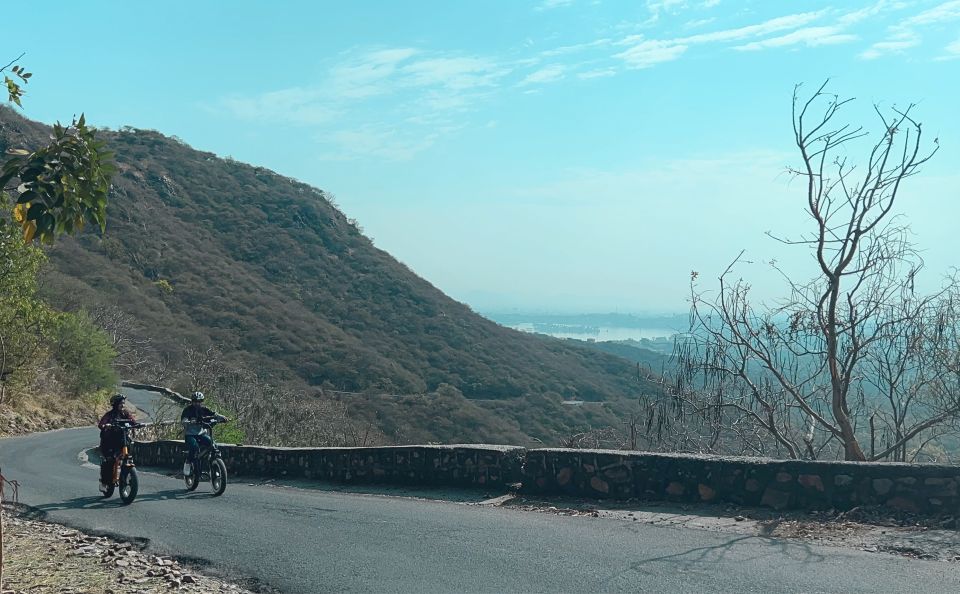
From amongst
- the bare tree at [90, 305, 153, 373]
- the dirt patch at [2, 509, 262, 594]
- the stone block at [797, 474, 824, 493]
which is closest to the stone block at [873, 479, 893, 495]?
the stone block at [797, 474, 824, 493]

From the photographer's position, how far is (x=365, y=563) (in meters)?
7.68

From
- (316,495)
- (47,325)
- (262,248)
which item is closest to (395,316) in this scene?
(262,248)

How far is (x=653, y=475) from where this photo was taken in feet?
32.3

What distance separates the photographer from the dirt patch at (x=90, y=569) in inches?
278

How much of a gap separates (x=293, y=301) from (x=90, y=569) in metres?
57.9

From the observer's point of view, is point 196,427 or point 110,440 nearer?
point 110,440

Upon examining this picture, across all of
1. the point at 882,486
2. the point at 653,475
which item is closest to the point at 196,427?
the point at 653,475

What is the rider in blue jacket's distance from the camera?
13.1 metres

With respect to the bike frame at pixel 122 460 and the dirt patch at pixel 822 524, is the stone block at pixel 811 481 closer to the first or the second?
the dirt patch at pixel 822 524

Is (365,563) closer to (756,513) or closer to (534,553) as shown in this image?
(534,553)

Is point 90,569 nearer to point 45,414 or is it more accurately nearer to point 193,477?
point 193,477

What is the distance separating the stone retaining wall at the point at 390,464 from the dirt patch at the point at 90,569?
434 centimetres

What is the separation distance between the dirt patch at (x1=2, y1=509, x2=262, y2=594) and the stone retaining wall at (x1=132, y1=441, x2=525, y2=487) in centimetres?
434

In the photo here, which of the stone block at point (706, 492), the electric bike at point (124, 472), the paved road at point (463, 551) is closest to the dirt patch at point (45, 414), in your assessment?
the electric bike at point (124, 472)
